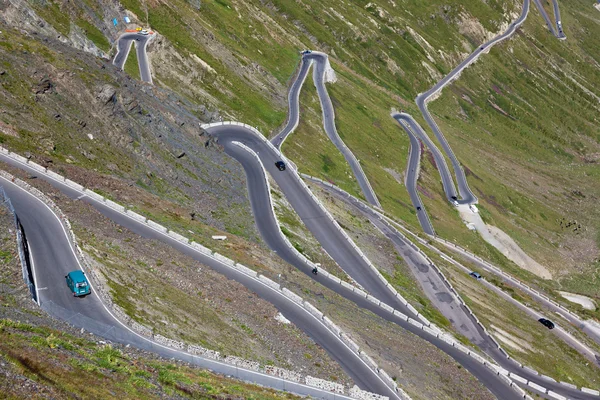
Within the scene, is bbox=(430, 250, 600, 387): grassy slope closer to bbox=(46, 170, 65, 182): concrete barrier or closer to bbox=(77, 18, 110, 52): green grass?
bbox=(46, 170, 65, 182): concrete barrier

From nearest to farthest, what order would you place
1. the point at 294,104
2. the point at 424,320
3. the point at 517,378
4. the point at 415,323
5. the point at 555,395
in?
the point at 415,323 → the point at 517,378 → the point at 555,395 → the point at 424,320 → the point at 294,104

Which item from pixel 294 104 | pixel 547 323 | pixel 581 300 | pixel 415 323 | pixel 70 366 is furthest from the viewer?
pixel 294 104

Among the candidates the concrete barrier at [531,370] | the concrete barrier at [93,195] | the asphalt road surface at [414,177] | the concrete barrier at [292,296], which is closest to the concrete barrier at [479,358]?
the concrete barrier at [531,370]

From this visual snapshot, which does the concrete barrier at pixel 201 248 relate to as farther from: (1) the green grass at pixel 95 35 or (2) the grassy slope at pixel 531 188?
(2) the grassy slope at pixel 531 188

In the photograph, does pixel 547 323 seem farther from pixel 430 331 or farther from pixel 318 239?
pixel 318 239

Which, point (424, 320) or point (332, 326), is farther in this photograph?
point (424, 320)

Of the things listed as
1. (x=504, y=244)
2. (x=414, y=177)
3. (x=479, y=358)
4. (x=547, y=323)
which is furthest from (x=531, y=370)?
(x=414, y=177)
